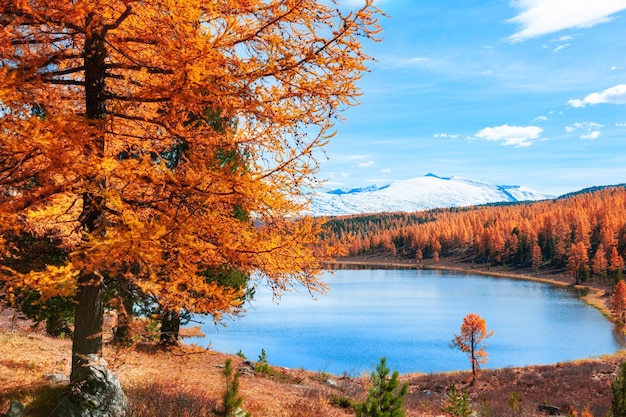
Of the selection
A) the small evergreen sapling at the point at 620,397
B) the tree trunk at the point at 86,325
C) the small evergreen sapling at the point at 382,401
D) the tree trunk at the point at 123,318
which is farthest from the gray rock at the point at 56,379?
the small evergreen sapling at the point at 620,397

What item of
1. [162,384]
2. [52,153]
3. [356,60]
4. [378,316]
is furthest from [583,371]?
[52,153]

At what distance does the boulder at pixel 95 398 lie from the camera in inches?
322

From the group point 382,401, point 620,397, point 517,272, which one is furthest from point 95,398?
point 517,272

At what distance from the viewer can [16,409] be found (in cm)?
811

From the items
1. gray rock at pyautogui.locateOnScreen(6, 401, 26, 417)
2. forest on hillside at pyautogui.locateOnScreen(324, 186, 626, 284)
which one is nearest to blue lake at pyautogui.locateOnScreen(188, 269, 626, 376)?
forest on hillside at pyautogui.locateOnScreen(324, 186, 626, 284)

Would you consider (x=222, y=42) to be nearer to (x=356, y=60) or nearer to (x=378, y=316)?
(x=356, y=60)

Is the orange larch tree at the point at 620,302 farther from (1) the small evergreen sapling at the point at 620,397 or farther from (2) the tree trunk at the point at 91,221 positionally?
(2) the tree trunk at the point at 91,221

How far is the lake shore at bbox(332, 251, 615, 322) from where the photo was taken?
294 feet

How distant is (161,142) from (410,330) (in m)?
57.1

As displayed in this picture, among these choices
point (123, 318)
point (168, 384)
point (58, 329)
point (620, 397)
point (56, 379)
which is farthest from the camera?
point (58, 329)

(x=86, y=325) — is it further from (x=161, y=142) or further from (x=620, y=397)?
(x=620, y=397)

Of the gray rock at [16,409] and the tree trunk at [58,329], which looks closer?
the gray rock at [16,409]

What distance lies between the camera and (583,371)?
39656 millimetres

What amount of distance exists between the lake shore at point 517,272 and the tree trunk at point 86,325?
176ft
